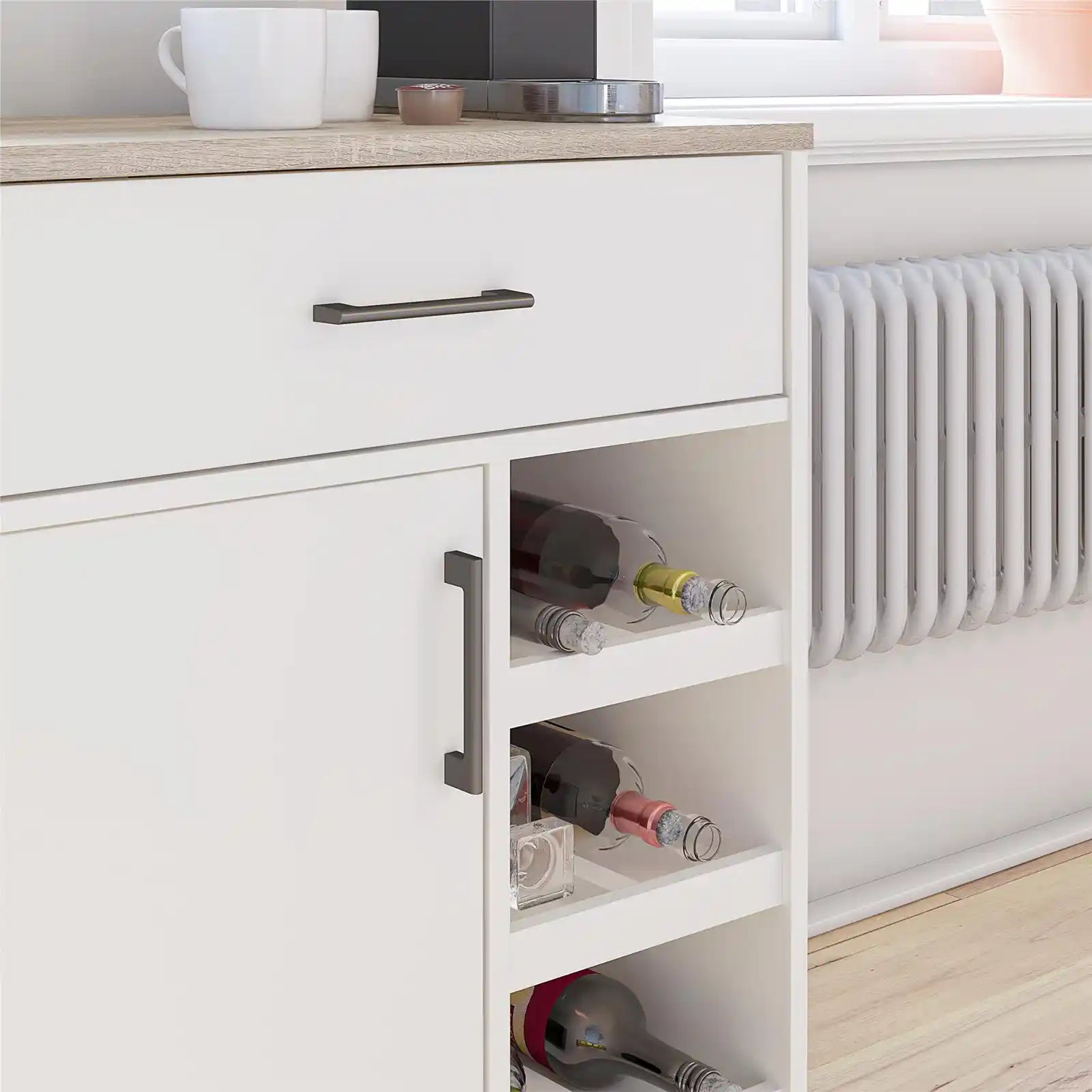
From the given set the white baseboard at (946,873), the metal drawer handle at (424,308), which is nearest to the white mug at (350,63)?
the metal drawer handle at (424,308)

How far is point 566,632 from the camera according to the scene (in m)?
1.18

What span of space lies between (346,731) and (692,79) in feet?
3.93

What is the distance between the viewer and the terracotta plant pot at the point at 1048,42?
213cm

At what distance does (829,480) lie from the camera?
177cm

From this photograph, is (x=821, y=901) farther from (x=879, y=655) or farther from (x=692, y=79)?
(x=692, y=79)

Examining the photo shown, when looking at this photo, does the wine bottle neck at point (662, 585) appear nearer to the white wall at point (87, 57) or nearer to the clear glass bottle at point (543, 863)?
the clear glass bottle at point (543, 863)

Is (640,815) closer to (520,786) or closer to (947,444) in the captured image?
(520,786)

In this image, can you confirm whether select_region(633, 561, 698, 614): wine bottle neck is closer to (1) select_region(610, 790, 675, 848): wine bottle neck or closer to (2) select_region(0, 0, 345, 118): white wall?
(1) select_region(610, 790, 675, 848): wine bottle neck

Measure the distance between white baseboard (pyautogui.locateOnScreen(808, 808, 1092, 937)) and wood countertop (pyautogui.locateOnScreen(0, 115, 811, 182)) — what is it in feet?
3.57

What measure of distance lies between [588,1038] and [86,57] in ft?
3.04

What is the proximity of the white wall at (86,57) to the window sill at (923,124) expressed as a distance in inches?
22.7

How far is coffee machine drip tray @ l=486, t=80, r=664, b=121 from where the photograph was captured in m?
1.16

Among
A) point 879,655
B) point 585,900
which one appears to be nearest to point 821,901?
point 879,655

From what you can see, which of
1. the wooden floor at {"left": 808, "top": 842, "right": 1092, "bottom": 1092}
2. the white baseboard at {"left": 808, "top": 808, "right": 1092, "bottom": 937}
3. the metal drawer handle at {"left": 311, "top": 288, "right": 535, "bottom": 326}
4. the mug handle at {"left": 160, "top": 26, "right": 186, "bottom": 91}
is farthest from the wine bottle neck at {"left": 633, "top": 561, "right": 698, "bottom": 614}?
the white baseboard at {"left": 808, "top": 808, "right": 1092, "bottom": 937}
